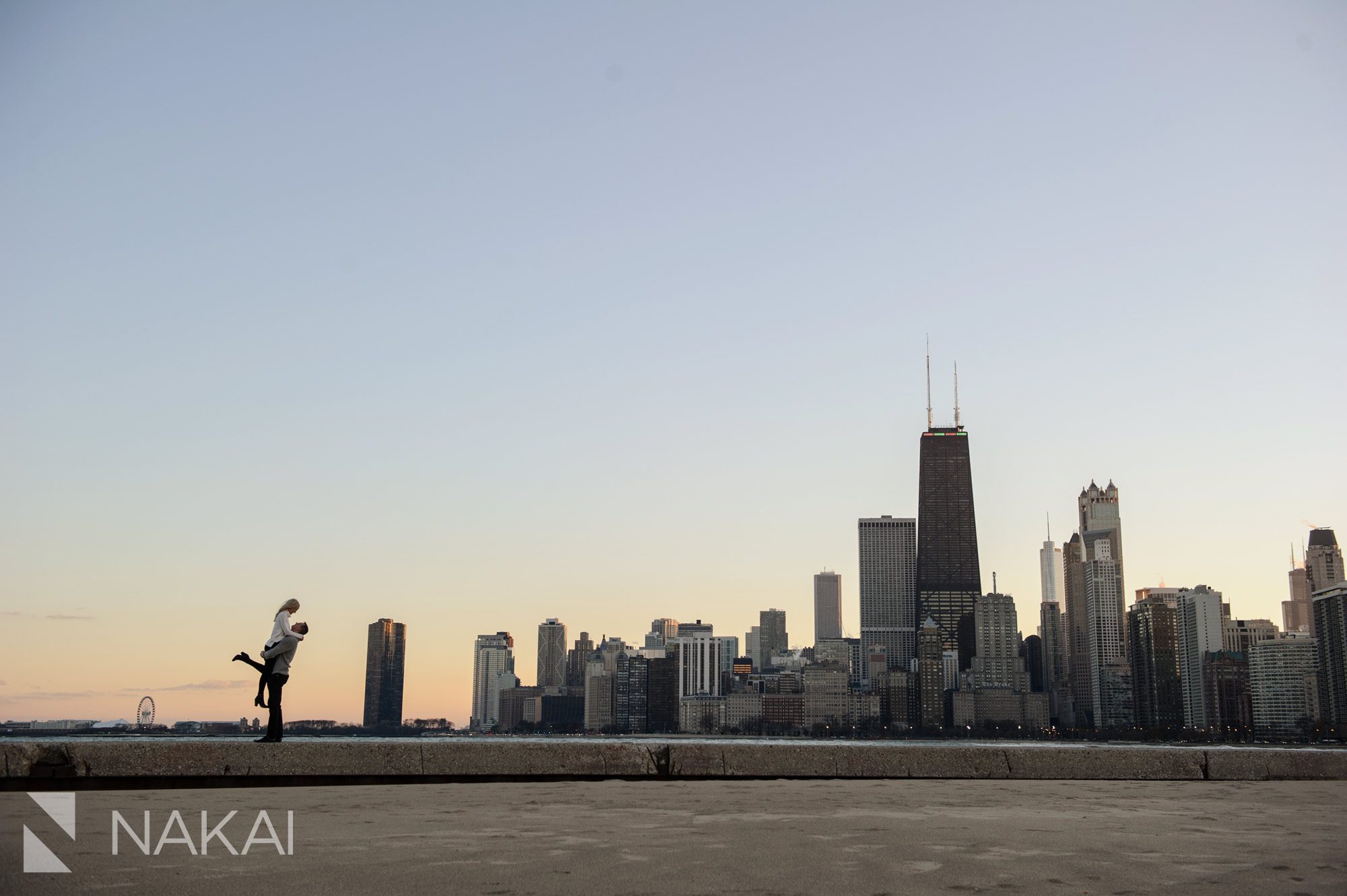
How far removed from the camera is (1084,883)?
22.3 feet

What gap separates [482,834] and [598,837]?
902mm

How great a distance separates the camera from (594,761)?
46.4 feet

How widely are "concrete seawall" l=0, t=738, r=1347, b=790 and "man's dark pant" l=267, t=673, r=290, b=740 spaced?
121 centimetres

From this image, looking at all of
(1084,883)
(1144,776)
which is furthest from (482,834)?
(1144,776)

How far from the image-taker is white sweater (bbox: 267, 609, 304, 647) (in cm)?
1530

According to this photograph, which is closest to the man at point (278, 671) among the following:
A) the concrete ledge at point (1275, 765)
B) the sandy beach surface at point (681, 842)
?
the sandy beach surface at point (681, 842)

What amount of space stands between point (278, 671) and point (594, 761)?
454cm

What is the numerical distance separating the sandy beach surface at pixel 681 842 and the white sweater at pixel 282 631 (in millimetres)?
3416

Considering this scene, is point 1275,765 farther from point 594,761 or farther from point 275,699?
point 275,699

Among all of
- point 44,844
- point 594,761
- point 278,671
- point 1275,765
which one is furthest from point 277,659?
point 1275,765

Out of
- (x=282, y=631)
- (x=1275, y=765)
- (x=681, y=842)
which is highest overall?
(x=282, y=631)

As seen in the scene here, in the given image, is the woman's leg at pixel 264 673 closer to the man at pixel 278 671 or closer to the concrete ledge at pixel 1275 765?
the man at pixel 278 671

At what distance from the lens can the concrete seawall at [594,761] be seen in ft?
39.6

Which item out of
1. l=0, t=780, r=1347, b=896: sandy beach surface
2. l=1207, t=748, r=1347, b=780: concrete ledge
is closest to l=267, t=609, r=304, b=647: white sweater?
l=0, t=780, r=1347, b=896: sandy beach surface
